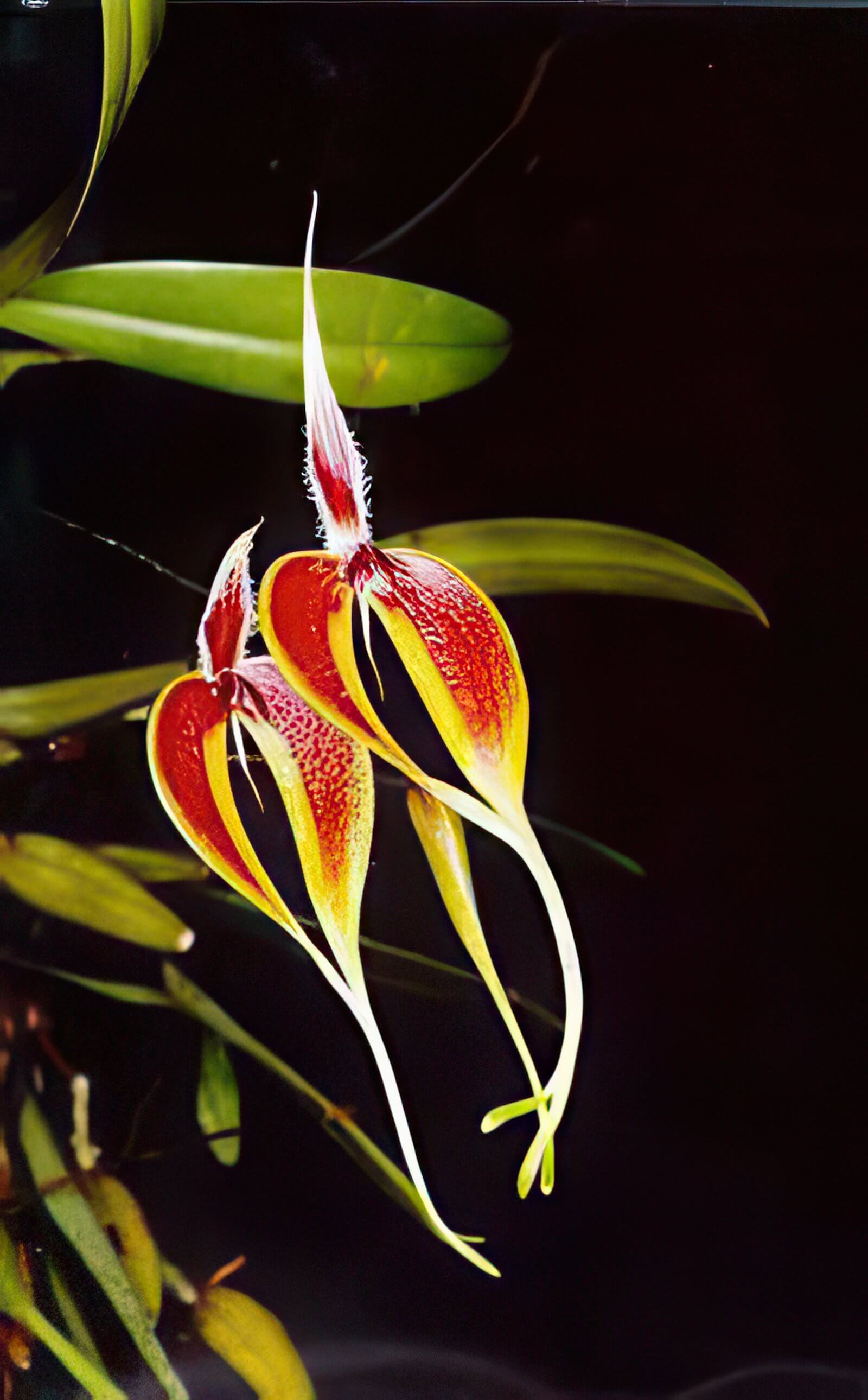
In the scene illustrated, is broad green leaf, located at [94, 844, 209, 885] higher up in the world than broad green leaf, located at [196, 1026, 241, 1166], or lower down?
higher up

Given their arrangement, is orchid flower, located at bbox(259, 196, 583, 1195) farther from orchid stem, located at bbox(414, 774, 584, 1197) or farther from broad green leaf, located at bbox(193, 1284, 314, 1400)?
broad green leaf, located at bbox(193, 1284, 314, 1400)

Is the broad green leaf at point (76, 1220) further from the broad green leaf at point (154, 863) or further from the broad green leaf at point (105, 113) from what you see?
the broad green leaf at point (105, 113)

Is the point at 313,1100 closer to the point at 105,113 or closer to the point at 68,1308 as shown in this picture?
the point at 68,1308

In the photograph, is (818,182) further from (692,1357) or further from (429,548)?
(692,1357)

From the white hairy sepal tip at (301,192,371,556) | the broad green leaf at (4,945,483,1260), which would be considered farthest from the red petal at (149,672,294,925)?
the white hairy sepal tip at (301,192,371,556)

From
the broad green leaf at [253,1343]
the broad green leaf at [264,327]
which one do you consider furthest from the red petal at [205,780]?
the broad green leaf at [253,1343]

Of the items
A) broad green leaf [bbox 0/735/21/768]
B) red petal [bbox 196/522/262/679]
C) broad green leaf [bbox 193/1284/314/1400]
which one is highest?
red petal [bbox 196/522/262/679]

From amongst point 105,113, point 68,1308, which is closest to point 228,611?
point 105,113
